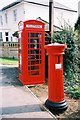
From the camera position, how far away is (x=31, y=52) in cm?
858

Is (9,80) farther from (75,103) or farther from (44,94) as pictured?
(75,103)

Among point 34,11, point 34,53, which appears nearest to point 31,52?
point 34,53

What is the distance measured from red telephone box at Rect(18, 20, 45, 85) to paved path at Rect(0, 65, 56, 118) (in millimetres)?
525

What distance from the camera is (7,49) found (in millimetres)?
20625

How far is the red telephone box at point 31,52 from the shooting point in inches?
327

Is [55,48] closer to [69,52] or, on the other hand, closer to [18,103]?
[18,103]

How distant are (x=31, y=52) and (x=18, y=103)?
2727 millimetres

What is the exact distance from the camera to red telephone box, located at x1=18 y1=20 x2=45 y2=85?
8.30 m

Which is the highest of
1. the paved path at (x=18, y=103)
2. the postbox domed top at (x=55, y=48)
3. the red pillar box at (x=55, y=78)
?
the postbox domed top at (x=55, y=48)

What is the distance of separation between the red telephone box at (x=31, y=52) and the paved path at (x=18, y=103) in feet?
1.72

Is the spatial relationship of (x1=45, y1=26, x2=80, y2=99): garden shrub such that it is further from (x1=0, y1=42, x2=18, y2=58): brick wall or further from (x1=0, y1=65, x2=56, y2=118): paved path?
(x1=0, y1=42, x2=18, y2=58): brick wall

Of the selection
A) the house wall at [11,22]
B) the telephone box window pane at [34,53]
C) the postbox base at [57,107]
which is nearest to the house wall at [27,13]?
the house wall at [11,22]

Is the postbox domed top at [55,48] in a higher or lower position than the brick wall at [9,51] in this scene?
higher

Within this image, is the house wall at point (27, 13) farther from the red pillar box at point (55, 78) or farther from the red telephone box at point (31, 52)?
the red pillar box at point (55, 78)
